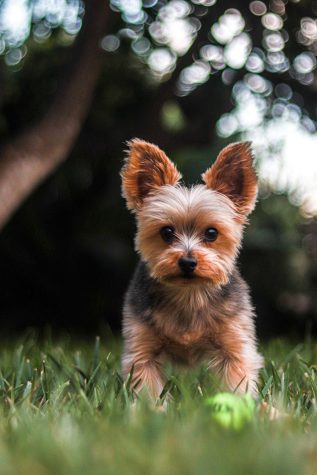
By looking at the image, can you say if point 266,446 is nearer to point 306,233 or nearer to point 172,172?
point 172,172

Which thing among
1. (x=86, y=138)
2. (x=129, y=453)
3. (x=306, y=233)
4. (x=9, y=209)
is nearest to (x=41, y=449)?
(x=129, y=453)

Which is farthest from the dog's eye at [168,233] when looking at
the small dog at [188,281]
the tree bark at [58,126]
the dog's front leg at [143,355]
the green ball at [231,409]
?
the tree bark at [58,126]

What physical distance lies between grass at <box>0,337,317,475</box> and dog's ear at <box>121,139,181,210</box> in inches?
43.8

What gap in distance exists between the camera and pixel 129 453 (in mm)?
2406

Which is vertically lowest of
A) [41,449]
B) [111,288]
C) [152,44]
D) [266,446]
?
[111,288]

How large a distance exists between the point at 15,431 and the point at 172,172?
1.99 m

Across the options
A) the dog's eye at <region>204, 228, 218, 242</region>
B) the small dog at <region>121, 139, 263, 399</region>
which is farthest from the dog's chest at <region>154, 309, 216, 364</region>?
the dog's eye at <region>204, 228, 218, 242</region>

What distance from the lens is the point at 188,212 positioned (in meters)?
4.11

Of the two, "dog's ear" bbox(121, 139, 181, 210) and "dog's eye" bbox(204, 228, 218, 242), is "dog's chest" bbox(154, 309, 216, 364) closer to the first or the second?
"dog's eye" bbox(204, 228, 218, 242)

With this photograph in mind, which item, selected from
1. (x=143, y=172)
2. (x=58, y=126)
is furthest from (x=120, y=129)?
(x=143, y=172)

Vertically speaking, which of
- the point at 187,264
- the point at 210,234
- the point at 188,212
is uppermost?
the point at 188,212

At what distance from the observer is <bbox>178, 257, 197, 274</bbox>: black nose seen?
388cm

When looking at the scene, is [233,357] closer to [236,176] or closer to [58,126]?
[236,176]

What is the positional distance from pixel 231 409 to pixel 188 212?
1.26 metres
